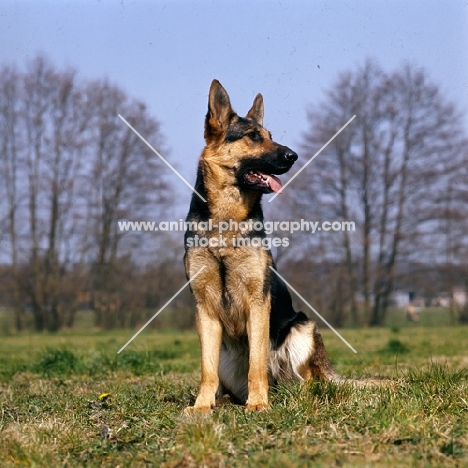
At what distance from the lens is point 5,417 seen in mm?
4797

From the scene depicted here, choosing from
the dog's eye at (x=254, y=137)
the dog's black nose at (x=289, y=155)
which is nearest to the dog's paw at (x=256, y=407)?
the dog's black nose at (x=289, y=155)

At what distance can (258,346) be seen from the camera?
5148 millimetres

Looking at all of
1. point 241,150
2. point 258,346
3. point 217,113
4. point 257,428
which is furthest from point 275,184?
point 257,428

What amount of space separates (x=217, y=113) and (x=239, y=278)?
5.39 feet

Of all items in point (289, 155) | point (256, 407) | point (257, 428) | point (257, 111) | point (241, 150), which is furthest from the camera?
point (257, 111)

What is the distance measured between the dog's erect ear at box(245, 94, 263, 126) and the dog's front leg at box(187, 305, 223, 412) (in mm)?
2219

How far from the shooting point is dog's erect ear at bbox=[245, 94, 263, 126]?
21.0ft

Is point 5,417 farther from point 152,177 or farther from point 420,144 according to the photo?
point 420,144

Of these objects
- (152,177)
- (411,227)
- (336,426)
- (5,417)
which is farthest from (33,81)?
(336,426)

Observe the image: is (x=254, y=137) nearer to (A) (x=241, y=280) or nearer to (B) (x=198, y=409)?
(A) (x=241, y=280)

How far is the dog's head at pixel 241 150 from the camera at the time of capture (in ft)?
18.7

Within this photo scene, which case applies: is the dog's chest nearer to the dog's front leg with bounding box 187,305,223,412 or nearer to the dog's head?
the dog's front leg with bounding box 187,305,223,412

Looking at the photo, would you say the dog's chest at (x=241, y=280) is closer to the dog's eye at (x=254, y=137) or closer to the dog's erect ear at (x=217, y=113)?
the dog's eye at (x=254, y=137)

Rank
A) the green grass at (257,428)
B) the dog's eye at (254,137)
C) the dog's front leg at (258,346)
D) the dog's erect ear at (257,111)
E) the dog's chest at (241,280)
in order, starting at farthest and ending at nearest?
the dog's erect ear at (257,111) → the dog's eye at (254,137) → the dog's chest at (241,280) → the dog's front leg at (258,346) → the green grass at (257,428)
